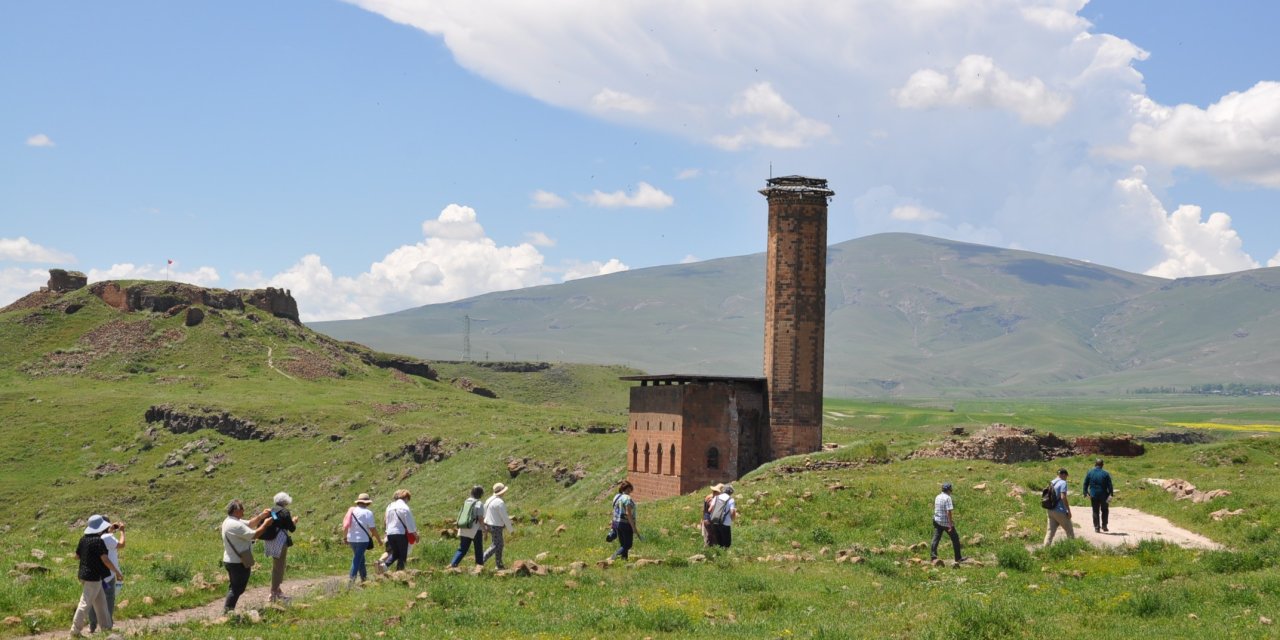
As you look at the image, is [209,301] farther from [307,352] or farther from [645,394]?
[645,394]

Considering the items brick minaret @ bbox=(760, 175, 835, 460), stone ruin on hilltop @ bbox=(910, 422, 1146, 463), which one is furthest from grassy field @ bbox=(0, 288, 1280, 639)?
brick minaret @ bbox=(760, 175, 835, 460)

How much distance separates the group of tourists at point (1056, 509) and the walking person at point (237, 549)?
13989mm

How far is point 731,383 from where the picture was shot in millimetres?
57656

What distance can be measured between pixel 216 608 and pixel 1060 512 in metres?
17.6

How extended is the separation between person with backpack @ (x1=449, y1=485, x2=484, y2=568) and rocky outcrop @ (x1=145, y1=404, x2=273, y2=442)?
7568cm

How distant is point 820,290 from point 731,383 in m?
6.22

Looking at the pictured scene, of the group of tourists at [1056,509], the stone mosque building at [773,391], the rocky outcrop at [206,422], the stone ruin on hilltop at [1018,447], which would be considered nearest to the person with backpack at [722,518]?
the group of tourists at [1056,509]

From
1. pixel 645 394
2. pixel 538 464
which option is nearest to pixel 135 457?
pixel 538 464

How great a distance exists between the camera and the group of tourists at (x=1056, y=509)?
26.7m

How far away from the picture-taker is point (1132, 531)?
97.7ft

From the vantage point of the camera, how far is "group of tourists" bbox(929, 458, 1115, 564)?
2667 centimetres

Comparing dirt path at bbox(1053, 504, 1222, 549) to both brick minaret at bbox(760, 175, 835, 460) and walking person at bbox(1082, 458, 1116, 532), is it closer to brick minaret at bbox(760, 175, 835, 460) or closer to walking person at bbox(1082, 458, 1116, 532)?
walking person at bbox(1082, 458, 1116, 532)

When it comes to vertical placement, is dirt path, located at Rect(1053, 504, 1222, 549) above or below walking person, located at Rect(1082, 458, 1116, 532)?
below

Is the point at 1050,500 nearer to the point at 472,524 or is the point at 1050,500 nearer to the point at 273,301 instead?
the point at 472,524
